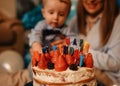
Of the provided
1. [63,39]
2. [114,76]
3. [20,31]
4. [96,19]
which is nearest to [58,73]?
[63,39]

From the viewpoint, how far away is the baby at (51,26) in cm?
136

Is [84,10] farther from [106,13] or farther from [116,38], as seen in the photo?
[116,38]

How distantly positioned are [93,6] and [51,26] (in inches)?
11.2

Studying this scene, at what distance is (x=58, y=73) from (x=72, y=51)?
12cm

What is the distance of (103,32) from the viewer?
1.52 meters

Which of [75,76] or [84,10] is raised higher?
[84,10]

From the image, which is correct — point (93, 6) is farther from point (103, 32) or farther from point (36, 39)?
point (36, 39)

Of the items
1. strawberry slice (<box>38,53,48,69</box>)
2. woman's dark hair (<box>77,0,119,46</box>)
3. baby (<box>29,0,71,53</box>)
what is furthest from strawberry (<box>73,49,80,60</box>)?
woman's dark hair (<box>77,0,119,46</box>)

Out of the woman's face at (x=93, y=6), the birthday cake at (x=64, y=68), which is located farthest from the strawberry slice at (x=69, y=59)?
the woman's face at (x=93, y=6)

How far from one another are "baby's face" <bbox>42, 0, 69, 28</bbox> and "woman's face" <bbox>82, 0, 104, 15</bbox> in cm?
21

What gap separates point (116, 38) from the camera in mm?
1462

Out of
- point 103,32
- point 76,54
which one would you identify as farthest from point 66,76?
point 103,32

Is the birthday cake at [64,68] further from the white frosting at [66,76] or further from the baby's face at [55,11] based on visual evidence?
the baby's face at [55,11]

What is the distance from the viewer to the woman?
4.77 ft
